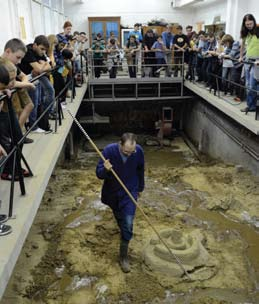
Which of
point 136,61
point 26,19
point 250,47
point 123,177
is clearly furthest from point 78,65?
point 123,177

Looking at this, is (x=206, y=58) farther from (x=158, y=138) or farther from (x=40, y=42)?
(x=40, y=42)

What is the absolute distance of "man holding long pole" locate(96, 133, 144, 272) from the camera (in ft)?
13.7

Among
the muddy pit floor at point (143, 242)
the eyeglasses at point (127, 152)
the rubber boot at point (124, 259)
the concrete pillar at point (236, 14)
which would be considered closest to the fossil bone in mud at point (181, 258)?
the muddy pit floor at point (143, 242)

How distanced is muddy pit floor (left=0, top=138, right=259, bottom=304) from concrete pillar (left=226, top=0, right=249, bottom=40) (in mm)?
6433

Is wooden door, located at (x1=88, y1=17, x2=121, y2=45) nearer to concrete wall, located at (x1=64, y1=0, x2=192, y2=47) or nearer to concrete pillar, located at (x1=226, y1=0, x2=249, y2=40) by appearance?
concrete wall, located at (x1=64, y1=0, x2=192, y2=47)

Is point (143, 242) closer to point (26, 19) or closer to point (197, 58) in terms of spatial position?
point (26, 19)

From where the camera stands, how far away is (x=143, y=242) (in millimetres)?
5375

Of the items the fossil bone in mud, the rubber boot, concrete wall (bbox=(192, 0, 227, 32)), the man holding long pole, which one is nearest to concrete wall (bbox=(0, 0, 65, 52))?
the man holding long pole

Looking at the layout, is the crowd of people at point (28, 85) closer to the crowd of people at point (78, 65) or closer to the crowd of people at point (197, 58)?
the crowd of people at point (78, 65)

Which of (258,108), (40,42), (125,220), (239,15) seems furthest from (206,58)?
(125,220)

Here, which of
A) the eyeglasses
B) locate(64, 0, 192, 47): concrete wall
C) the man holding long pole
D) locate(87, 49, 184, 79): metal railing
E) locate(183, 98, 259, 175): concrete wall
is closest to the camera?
the eyeglasses

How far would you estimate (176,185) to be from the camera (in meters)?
7.77

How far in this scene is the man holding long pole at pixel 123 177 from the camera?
4.19 m

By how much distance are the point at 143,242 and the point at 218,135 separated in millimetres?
5744
